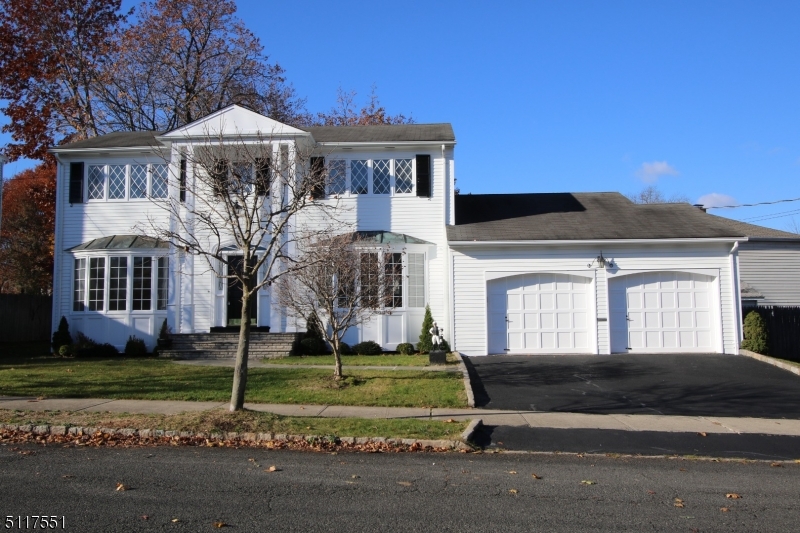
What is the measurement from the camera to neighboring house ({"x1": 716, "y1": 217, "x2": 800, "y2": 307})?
2516 cm

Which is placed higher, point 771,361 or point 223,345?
point 223,345

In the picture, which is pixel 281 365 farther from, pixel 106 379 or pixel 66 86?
pixel 66 86

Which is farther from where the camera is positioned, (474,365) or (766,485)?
(474,365)

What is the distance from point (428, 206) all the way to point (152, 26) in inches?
700

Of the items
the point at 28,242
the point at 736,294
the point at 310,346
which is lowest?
the point at 310,346

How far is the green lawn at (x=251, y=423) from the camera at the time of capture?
865 centimetres

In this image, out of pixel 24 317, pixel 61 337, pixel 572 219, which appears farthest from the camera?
pixel 24 317

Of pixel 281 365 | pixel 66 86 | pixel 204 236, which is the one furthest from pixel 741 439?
pixel 66 86

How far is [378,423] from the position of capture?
30.7 feet

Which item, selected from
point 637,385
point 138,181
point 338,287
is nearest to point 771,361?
point 637,385

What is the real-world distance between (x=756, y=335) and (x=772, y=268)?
1036 cm

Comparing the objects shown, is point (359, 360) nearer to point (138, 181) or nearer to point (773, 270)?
point (138, 181)

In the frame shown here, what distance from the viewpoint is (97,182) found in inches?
783
